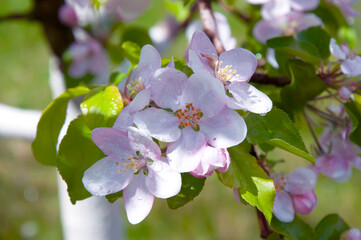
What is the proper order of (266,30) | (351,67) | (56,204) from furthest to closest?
(56,204) < (266,30) < (351,67)

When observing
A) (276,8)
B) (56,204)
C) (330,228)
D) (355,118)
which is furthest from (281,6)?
(56,204)

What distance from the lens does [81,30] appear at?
4.04 ft

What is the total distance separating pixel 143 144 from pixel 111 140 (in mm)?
38

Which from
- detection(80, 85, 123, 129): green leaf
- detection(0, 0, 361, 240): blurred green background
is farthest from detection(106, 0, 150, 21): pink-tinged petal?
detection(0, 0, 361, 240): blurred green background

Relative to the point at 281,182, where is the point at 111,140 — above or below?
above

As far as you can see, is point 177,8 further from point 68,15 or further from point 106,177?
point 106,177

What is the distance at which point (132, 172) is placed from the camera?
1.67 feet

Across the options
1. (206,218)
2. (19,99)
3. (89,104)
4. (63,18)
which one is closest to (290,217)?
(89,104)

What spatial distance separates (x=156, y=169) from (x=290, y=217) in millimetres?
204

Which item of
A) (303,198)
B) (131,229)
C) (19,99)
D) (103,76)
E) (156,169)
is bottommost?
(131,229)

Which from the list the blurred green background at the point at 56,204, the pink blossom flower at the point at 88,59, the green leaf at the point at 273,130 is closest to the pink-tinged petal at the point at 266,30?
the green leaf at the point at 273,130

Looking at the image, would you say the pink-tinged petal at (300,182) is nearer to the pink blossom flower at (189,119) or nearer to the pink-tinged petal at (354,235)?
the pink-tinged petal at (354,235)

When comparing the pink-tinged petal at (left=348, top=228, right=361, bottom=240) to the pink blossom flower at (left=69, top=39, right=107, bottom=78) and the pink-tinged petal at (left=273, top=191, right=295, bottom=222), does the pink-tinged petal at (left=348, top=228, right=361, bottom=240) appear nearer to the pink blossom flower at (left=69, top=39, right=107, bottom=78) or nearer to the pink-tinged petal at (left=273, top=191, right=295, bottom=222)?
the pink-tinged petal at (left=273, top=191, right=295, bottom=222)

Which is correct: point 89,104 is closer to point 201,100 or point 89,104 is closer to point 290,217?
point 201,100
